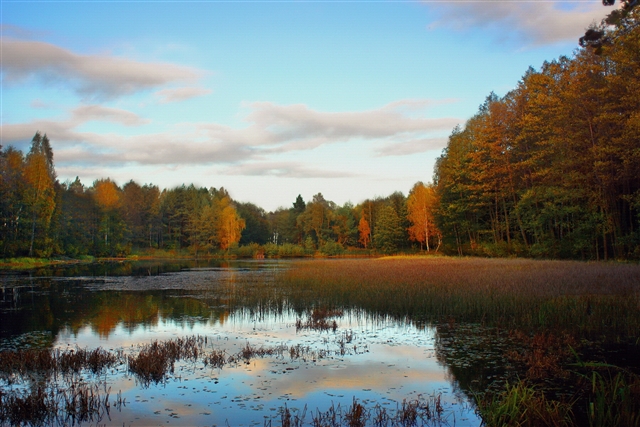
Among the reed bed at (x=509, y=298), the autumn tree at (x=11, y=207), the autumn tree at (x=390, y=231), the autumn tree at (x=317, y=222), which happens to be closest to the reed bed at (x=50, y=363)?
the reed bed at (x=509, y=298)

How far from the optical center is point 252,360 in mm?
10016

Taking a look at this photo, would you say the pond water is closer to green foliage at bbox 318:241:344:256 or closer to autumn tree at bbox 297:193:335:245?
green foliage at bbox 318:241:344:256

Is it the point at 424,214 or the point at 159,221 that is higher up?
the point at 159,221

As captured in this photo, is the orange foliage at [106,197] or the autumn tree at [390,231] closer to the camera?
the autumn tree at [390,231]

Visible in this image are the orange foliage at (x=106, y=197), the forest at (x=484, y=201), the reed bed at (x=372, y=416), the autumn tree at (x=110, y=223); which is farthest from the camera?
the orange foliage at (x=106, y=197)

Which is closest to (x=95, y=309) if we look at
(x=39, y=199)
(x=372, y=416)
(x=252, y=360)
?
(x=252, y=360)

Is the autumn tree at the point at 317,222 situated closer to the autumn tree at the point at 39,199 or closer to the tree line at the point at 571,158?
the autumn tree at the point at 39,199

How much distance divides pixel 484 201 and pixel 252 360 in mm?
40401

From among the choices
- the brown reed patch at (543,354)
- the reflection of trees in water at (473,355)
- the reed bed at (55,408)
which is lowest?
the reflection of trees in water at (473,355)

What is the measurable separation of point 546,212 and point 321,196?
276 ft

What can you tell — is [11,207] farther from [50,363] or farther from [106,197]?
[50,363]

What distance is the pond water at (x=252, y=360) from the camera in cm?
707

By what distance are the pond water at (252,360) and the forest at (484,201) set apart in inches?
299

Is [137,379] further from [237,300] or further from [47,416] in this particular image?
[237,300]
